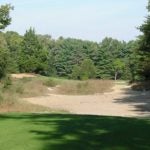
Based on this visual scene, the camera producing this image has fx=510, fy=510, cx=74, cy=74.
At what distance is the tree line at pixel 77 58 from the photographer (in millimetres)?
82512

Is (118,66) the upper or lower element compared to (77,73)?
upper

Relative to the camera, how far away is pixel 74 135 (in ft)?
29.5

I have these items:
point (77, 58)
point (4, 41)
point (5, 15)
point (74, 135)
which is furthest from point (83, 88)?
point (77, 58)

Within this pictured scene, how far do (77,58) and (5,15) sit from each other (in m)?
89.2

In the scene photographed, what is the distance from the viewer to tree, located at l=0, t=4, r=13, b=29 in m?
24.1

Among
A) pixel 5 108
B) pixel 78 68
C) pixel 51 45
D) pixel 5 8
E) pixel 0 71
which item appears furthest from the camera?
pixel 51 45

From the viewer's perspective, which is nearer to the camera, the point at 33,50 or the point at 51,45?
the point at 33,50

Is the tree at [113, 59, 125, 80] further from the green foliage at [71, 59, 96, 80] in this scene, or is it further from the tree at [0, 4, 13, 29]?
the tree at [0, 4, 13, 29]

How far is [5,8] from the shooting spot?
24109 mm

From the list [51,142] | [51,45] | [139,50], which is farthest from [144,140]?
[51,45]

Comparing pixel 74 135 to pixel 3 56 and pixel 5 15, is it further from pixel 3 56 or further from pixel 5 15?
pixel 3 56

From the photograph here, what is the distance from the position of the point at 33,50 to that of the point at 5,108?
57256 millimetres

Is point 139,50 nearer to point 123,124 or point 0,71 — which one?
point 0,71

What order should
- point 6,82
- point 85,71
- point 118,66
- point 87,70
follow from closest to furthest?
point 6,82
point 85,71
point 87,70
point 118,66
